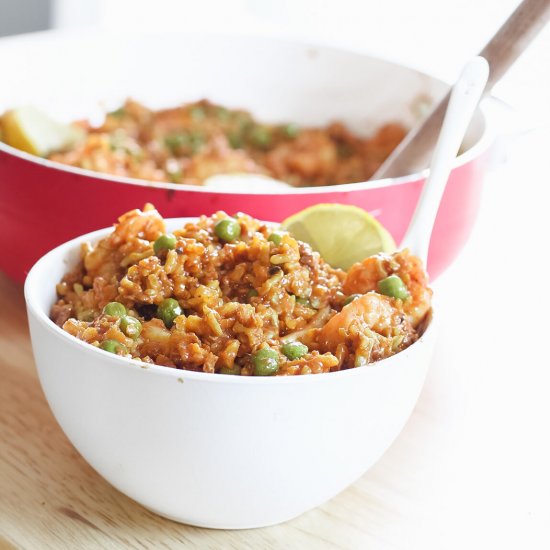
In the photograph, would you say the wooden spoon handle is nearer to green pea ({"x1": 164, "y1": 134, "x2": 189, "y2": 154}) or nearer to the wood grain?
the wood grain

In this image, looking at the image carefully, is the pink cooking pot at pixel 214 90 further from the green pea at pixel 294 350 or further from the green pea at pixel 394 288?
the green pea at pixel 294 350

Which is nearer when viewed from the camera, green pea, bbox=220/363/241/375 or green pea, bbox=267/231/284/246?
green pea, bbox=220/363/241/375

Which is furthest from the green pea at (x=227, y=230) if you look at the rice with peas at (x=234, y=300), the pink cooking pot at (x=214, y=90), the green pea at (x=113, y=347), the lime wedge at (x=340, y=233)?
the pink cooking pot at (x=214, y=90)

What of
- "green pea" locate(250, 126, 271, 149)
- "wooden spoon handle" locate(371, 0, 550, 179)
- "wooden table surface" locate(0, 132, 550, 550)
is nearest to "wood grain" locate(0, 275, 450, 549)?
"wooden table surface" locate(0, 132, 550, 550)

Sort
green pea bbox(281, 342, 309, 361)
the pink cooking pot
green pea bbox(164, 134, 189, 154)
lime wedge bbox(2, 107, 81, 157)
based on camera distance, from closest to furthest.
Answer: green pea bbox(281, 342, 309, 361) < the pink cooking pot < lime wedge bbox(2, 107, 81, 157) < green pea bbox(164, 134, 189, 154)

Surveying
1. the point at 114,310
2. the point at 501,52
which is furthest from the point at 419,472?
the point at 501,52

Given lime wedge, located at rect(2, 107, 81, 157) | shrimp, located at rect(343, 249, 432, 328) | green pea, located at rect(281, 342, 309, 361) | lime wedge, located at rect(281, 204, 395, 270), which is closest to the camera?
green pea, located at rect(281, 342, 309, 361)
